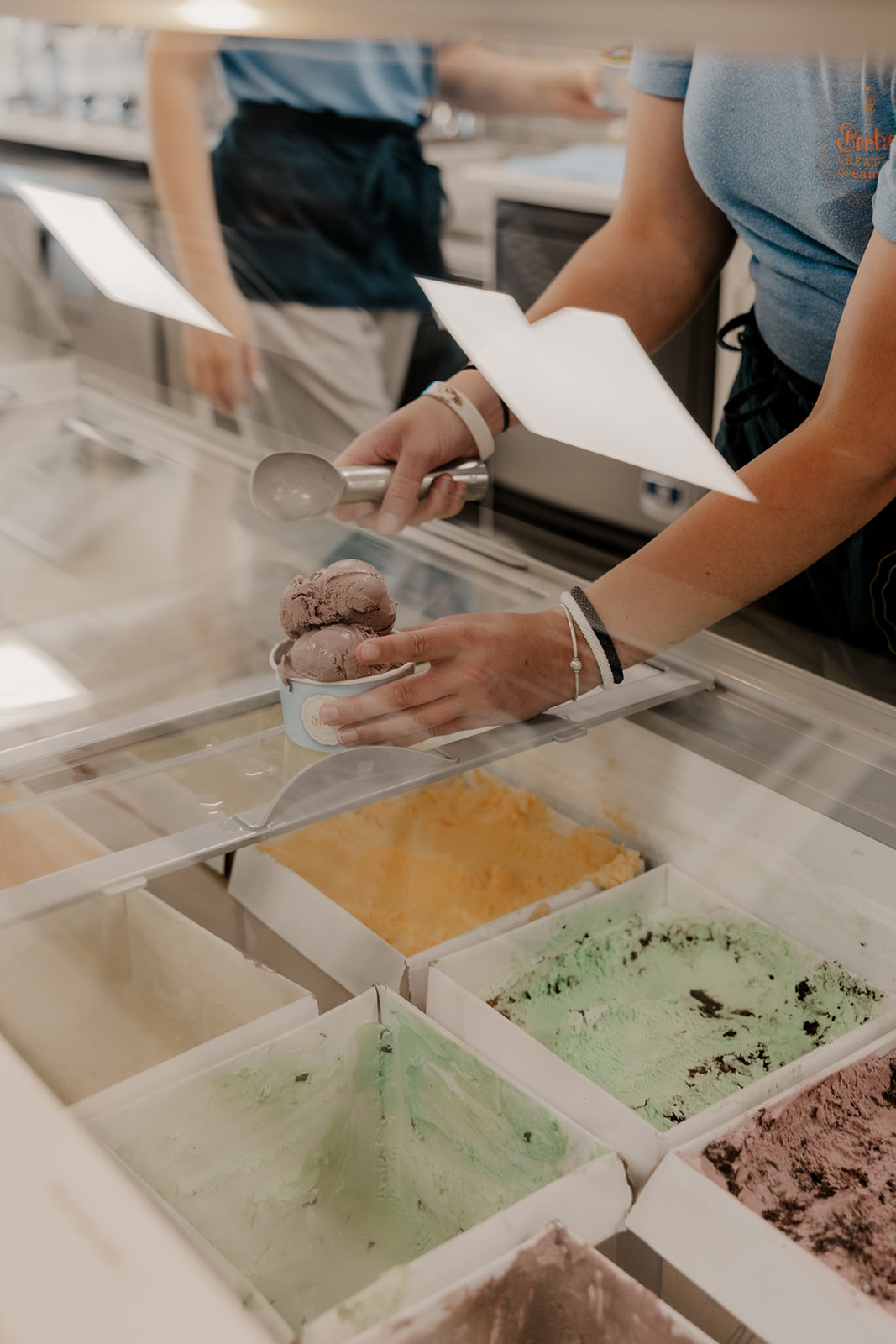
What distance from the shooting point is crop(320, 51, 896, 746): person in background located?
709mm

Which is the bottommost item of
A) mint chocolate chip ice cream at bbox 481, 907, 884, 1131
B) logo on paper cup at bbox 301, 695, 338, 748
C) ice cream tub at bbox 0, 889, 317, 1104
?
mint chocolate chip ice cream at bbox 481, 907, 884, 1131

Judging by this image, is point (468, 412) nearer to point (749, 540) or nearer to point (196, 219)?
point (749, 540)

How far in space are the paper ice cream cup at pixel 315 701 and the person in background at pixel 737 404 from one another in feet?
0.03

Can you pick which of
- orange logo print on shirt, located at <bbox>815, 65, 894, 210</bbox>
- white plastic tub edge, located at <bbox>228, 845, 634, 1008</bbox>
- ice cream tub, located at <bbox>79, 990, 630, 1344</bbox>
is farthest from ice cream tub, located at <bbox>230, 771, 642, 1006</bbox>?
orange logo print on shirt, located at <bbox>815, 65, 894, 210</bbox>

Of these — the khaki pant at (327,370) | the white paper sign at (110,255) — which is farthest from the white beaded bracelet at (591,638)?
the white paper sign at (110,255)

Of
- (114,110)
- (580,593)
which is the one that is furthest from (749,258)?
(114,110)

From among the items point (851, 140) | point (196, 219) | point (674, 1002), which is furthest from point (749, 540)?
point (196, 219)

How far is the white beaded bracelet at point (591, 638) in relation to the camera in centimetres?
84

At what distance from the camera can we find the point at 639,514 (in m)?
0.87

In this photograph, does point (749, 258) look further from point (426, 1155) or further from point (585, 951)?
point (426, 1155)

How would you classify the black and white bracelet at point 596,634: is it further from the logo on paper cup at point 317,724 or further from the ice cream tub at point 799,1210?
the ice cream tub at point 799,1210

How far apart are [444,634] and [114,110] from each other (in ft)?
3.07

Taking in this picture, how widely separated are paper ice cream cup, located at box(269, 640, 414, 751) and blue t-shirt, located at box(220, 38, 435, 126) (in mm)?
444

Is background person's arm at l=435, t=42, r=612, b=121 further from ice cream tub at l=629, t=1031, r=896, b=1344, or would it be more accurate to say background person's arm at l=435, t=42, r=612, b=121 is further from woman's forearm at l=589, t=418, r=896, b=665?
ice cream tub at l=629, t=1031, r=896, b=1344
